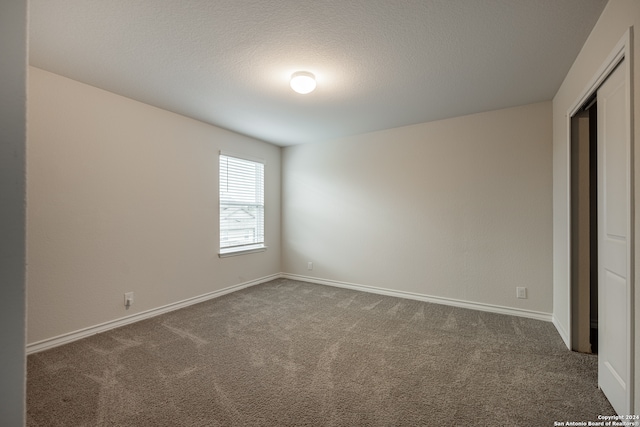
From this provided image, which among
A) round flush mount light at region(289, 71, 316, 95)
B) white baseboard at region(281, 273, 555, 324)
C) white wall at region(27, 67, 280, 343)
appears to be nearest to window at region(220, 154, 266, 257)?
white wall at region(27, 67, 280, 343)

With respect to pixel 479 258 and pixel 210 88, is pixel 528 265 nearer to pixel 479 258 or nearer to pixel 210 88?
pixel 479 258

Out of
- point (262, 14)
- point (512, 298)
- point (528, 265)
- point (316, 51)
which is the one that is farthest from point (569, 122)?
point (262, 14)

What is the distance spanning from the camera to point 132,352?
7.61ft

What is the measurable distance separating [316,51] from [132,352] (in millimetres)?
2823

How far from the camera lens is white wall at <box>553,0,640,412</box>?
1.37 meters

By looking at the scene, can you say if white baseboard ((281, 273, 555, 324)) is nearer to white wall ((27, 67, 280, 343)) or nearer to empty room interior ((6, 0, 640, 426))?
empty room interior ((6, 0, 640, 426))

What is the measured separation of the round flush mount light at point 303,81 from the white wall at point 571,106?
191cm

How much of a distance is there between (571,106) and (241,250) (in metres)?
4.02

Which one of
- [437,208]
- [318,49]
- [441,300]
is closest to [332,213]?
[437,208]

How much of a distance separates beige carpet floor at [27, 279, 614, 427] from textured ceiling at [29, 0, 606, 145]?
7.74ft

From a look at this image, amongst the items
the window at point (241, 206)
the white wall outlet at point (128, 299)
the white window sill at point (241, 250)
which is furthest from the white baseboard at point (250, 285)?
the window at point (241, 206)

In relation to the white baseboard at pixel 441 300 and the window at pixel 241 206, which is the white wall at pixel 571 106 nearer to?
the white baseboard at pixel 441 300

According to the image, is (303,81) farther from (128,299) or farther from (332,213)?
(128,299)

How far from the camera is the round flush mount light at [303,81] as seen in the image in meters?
2.39
